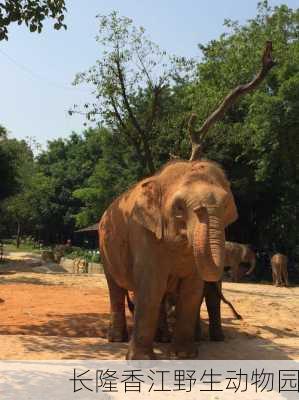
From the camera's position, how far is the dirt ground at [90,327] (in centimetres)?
756

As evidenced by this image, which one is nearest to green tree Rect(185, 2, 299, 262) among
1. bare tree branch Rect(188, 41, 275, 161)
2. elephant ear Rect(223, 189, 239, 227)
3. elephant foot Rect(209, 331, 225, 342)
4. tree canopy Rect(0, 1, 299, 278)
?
tree canopy Rect(0, 1, 299, 278)

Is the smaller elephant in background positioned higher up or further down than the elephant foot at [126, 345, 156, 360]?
higher up

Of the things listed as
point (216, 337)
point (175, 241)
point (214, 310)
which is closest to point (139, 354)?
point (175, 241)

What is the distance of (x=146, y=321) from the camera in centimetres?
661

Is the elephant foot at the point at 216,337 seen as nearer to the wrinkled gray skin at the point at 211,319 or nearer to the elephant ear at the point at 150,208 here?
the wrinkled gray skin at the point at 211,319

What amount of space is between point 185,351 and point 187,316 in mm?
→ 447

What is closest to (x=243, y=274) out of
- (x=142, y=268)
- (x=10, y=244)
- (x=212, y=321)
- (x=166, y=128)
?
(x=166, y=128)

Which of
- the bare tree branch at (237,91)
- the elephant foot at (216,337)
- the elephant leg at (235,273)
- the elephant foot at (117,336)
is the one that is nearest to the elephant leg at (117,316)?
the elephant foot at (117,336)

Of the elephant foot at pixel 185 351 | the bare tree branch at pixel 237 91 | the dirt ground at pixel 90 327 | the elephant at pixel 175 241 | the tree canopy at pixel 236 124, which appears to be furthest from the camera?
the tree canopy at pixel 236 124

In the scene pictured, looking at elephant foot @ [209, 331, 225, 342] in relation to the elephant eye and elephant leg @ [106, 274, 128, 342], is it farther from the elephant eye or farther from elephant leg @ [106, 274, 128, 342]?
the elephant eye

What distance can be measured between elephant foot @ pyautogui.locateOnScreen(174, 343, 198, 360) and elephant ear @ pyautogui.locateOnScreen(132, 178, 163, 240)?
1566mm

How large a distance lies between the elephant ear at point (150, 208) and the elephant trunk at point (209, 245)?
90cm

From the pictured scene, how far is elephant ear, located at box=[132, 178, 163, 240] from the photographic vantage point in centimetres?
665

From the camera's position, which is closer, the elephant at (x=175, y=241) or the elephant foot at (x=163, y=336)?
the elephant at (x=175, y=241)
